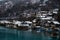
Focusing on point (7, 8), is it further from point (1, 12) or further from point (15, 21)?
point (15, 21)

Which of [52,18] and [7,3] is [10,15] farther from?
[52,18]

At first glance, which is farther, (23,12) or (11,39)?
(23,12)

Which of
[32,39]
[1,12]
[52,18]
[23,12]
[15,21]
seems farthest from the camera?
[1,12]

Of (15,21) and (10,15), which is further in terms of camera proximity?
(10,15)

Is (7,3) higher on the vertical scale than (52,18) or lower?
higher

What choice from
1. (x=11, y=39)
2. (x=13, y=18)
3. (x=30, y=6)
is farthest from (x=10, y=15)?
(x=11, y=39)

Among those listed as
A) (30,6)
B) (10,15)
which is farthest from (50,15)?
(10,15)

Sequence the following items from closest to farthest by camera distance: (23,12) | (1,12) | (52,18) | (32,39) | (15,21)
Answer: (32,39) < (52,18) < (15,21) < (23,12) < (1,12)

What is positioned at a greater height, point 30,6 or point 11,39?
point 30,6
